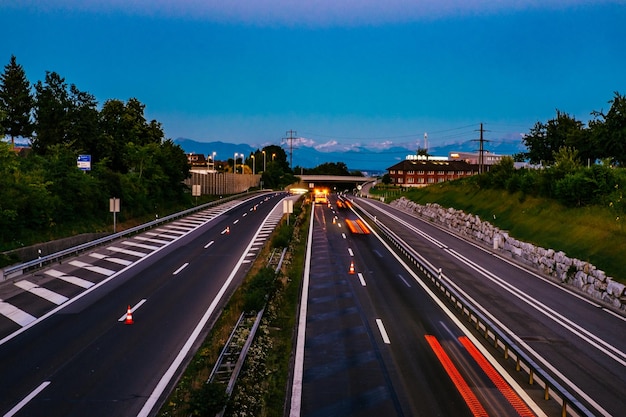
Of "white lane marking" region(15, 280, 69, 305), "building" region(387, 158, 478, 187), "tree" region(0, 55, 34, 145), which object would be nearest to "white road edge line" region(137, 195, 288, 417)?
"white lane marking" region(15, 280, 69, 305)

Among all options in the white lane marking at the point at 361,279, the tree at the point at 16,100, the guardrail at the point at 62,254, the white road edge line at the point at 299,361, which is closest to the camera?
the white road edge line at the point at 299,361

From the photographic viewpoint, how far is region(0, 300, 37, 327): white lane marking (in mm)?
17742

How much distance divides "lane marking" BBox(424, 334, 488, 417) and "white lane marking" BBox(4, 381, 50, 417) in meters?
10.3

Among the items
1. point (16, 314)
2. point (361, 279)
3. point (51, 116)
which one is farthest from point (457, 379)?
point (51, 116)

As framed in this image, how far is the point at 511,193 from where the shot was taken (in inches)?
1865

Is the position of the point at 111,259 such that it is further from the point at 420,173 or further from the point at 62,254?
the point at 420,173

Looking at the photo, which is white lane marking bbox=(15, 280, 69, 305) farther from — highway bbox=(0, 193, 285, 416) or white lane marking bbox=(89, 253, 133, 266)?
white lane marking bbox=(89, 253, 133, 266)

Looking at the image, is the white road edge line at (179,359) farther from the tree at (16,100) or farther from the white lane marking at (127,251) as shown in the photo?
the tree at (16,100)

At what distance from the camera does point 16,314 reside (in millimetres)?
18531

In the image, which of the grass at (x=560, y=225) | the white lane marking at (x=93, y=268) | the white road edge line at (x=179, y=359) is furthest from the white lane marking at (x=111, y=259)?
the grass at (x=560, y=225)

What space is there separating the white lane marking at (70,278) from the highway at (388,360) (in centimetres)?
1044

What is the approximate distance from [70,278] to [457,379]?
19628 mm

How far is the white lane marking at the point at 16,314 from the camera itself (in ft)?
58.2

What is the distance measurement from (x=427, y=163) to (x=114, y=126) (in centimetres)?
11369
